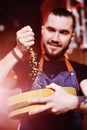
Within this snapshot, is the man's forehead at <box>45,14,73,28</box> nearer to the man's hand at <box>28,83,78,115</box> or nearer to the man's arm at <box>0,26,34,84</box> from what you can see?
the man's arm at <box>0,26,34,84</box>

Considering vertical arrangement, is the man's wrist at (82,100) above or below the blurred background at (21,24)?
below

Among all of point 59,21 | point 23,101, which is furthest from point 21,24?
point 23,101

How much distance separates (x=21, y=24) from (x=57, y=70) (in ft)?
2.39

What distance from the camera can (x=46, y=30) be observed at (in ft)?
4.83

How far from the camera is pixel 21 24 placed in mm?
2125

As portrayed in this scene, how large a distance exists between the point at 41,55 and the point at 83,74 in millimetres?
200

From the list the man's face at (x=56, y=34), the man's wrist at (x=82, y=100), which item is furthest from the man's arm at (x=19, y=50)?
the man's wrist at (x=82, y=100)

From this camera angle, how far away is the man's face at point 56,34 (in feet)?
4.76

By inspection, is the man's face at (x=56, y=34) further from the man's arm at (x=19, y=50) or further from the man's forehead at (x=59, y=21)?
the man's arm at (x=19, y=50)

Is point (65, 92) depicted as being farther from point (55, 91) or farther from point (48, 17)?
point (48, 17)

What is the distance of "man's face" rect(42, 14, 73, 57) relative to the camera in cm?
145

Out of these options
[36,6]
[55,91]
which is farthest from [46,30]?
[36,6]

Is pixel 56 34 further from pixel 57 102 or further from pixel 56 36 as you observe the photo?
pixel 57 102

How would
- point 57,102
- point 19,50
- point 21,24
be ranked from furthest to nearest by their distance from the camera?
point 21,24 → point 19,50 → point 57,102
